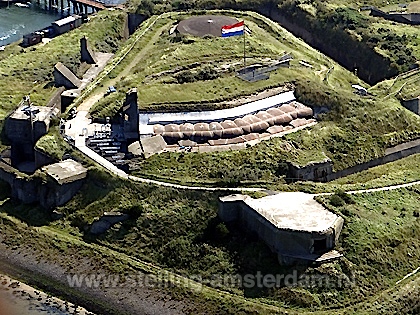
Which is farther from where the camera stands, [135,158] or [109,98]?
[109,98]

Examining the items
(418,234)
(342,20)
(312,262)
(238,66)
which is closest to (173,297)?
(312,262)

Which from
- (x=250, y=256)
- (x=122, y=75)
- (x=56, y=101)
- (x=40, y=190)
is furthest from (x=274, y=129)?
(x=56, y=101)

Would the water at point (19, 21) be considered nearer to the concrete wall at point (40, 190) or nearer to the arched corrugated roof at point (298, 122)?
the concrete wall at point (40, 190)

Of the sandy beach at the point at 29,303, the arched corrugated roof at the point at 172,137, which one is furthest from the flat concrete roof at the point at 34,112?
the sandy beach at the point at 29,303

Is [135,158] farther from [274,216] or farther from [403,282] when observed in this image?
[403,282]

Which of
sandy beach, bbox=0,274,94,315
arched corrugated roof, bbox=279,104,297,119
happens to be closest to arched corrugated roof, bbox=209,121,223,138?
arched corrugated roof, bbox=279,104,297,119
